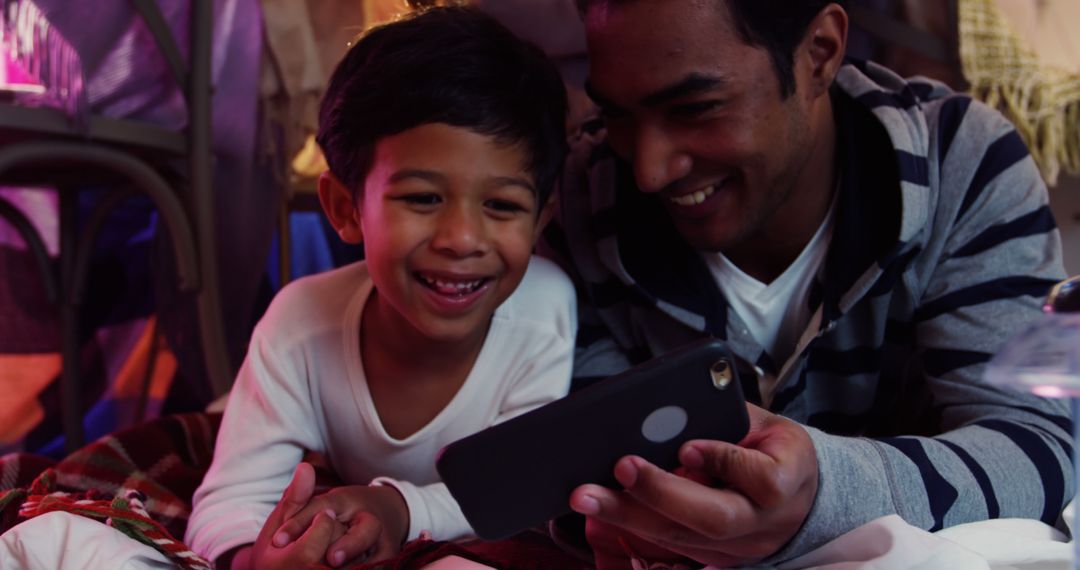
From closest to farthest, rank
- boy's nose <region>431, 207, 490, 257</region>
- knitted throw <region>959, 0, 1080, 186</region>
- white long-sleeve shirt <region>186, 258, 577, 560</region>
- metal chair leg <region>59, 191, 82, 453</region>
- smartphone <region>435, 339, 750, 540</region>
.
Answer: smartphone <region>435, 339, 750, 540</region> → boy's nose <region>431, 207, 490, 257</region> → white long-sleeve shirt <region>186, 258, 577, 560</region> → knitted throw <region>959, 0, 1080, 186</region> → metal chair leg <region>59, 191, 82, 453</region>

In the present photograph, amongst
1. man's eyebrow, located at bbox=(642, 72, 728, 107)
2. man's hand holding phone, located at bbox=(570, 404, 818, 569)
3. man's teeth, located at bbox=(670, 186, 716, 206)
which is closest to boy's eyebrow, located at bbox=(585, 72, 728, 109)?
man's eyebrow, located at bbox=(642, 72, 728, 107)

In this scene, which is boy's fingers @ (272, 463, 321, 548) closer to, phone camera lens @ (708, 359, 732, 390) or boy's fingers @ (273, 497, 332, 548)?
boy's fingers @ (273, 497, 332, 548)

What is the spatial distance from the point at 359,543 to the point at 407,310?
0.72 feet

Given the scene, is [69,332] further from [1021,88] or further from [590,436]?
[1021,88]

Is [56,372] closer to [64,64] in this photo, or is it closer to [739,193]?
[64,64]

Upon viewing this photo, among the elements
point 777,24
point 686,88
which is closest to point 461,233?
point 686,88

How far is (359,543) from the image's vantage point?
2.75ft

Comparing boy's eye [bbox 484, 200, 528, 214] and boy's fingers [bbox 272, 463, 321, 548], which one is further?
boy's eye [bbox 484, 200, 528, 214]

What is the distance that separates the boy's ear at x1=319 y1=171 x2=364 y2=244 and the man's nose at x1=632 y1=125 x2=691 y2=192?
28 centimetres

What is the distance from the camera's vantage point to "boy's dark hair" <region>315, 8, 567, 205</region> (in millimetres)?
943

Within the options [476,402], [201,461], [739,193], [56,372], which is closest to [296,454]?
[476,402]

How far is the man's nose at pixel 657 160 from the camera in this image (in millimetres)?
938

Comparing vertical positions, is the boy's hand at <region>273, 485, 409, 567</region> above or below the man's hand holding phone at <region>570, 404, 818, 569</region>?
below

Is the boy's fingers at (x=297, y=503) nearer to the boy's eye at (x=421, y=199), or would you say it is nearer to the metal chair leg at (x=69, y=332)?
the boy's eye at (x=421, y=199)
